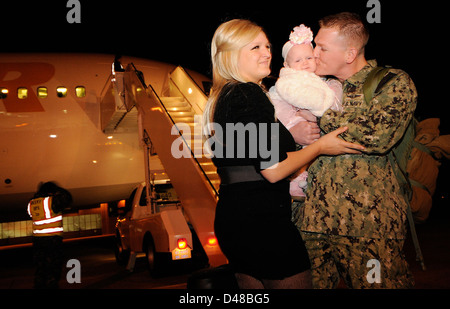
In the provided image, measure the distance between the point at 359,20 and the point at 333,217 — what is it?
0.97 metres

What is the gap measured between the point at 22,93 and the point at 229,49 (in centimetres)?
1004

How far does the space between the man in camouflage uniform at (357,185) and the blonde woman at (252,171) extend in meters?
0.30

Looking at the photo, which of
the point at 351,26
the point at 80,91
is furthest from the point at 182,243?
the point at 80,91

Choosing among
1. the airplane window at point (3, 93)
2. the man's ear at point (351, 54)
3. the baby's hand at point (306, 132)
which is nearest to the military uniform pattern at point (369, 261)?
the baby's hand at point (306, 132)

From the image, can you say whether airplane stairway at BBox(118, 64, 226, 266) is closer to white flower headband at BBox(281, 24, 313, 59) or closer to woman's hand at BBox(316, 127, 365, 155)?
white flower headband at BBox(281, 24, 313, 59)

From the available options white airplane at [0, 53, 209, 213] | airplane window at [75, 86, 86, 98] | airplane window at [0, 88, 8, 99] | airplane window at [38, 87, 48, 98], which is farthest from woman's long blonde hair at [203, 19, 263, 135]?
airplane window at [0, 88, 8, 99]

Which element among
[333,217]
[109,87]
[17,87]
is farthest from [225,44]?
[17,87]

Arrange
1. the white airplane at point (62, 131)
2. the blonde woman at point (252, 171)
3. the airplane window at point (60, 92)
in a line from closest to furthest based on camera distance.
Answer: the blonde woman at point (252, 171) < the white airplane at point (62, 131) < the airplane window at point (60, 92)

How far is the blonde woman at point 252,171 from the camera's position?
162 centimetres

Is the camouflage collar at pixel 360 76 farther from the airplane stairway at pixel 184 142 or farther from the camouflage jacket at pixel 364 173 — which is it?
the airplane stairway at pixel 184 142

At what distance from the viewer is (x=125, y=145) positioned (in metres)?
11.1

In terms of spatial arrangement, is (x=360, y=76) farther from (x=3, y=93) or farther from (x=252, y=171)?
(x=3, y=93)

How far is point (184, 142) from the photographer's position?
6.40 meters

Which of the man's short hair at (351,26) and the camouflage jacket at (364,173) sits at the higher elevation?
the man's short hair at (351,26)
